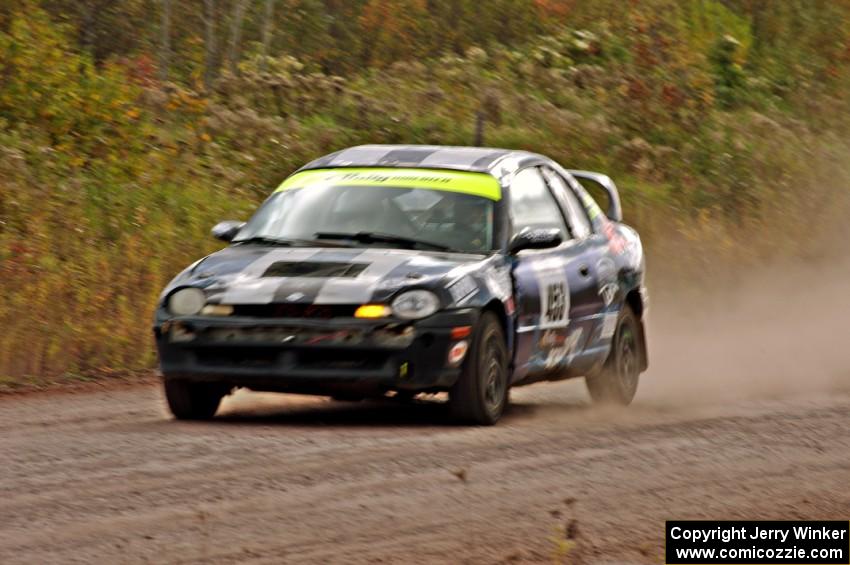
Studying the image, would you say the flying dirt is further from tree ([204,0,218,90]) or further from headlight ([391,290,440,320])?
tree ([204,0,218,90])

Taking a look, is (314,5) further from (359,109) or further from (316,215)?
(316,215)

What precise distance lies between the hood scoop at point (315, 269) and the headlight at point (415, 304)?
0.30 m

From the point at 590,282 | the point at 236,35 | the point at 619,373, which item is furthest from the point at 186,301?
the point at 236,35

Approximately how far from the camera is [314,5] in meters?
26.8

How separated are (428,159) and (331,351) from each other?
6.41 feet

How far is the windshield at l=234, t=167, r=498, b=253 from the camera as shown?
1061 centimetres

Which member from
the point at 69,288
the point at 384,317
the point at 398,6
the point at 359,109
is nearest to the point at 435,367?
the point at 384,317

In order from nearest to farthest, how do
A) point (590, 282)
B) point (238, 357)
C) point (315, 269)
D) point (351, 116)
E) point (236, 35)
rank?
point (238, 357), point (315, 269), point (590, 282), point (351, 116), point (236, 35)

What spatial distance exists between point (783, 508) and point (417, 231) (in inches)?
131

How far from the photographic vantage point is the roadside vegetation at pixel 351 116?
51.0ft

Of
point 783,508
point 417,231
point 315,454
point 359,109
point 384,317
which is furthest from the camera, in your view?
point 359,109

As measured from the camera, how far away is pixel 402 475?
27.3 ft

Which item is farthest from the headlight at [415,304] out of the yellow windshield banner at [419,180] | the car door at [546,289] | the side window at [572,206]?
the side window at [572,206]

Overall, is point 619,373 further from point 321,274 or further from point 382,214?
point 321,274
